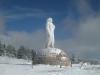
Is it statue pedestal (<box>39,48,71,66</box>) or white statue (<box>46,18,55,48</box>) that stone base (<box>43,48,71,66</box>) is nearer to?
statue pedestal (<box>39,48,71,66</box>)

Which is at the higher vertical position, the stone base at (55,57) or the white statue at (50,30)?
the white statue at (50,30)

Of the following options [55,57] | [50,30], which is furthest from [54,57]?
[50,30]

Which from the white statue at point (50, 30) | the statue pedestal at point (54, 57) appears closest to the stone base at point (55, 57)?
the statue pedestal at point (54, 57)

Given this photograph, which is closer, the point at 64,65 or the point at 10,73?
the point at 10,73

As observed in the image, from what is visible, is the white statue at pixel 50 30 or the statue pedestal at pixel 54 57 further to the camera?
the white statue at pixel 50 30

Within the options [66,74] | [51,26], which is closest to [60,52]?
[51,26]

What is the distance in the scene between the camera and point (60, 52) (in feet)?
87.9

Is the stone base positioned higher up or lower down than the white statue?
lower down

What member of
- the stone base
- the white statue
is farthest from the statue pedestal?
the white statue

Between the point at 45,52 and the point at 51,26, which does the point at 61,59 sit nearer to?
the point at 45,52

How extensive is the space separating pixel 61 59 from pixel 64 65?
1.94 ft

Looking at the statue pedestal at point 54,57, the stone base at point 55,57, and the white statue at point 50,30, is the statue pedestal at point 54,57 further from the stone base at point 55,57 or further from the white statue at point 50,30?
the white statue at point 50,30

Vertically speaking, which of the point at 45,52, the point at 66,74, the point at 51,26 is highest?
the point at 51,26

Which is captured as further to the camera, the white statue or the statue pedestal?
the white statue
